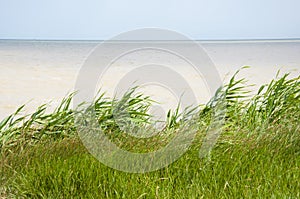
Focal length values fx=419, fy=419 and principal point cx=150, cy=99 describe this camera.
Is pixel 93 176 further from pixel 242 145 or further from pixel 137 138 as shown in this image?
pixel 242 145

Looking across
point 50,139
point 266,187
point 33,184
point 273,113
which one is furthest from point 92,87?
point 266,187

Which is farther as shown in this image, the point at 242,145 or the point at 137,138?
the point at 137,138

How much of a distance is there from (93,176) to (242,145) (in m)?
1.14

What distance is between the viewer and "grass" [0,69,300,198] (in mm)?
2525

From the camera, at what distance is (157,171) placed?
2.78 meters

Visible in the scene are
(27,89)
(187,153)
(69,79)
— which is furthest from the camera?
(69,79)

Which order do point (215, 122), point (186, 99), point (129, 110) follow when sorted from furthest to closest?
point (186, 99) < point (129, 110) < point (215, 122)

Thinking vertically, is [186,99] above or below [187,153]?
above

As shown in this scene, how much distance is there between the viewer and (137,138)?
336 centimetres

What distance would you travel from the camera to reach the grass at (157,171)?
2.53 metres

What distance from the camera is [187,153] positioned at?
118 inches

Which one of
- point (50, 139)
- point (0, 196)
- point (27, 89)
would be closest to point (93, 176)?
point (0, 196)

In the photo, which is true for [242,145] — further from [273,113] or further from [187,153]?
[273,113]

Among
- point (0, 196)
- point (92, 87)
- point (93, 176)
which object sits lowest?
point (0, 196)
